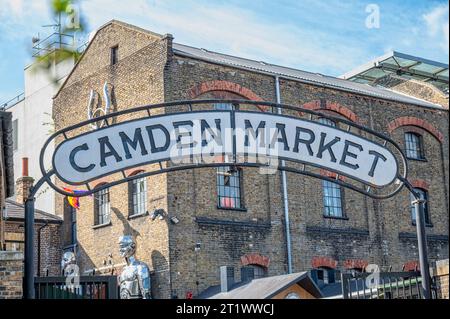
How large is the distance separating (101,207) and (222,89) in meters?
4.88

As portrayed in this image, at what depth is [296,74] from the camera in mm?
24469

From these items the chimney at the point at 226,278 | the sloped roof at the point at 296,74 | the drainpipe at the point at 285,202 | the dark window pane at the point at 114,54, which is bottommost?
the chimney at the point at 226,278

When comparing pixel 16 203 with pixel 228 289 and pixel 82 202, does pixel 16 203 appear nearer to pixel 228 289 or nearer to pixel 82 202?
pixel 82 202

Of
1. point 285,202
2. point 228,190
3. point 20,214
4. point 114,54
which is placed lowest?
point 285,202

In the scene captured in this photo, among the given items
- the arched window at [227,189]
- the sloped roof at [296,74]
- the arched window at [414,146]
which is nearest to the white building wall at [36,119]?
the sloped roof at [296,74]

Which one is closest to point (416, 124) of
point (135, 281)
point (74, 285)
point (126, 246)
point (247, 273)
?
point (247, 273)

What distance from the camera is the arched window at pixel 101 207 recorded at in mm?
22797

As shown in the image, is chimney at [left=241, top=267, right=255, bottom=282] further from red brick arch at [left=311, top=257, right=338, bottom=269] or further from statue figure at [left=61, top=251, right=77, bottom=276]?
statue figure at [left=61, top=251, right=77, bottom=276]

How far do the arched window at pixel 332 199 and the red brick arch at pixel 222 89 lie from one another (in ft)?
8.51

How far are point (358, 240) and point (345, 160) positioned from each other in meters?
14.0

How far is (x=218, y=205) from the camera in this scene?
69.7ft

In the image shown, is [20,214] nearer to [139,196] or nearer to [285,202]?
[139,196]

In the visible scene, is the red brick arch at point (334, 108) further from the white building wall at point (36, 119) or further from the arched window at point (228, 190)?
the white building wall at point (36, 119)
